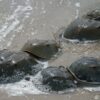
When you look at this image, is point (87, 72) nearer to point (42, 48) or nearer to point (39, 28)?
point (42, 48)

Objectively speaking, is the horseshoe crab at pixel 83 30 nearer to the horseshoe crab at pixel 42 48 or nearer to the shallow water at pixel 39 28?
the shallow water at pixel 39 28

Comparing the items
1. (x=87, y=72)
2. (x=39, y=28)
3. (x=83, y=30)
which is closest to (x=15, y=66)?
(x=87, y=72)

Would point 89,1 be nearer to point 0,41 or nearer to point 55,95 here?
point 0,41

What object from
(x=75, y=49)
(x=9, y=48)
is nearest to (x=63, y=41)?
(x=75, y=49)

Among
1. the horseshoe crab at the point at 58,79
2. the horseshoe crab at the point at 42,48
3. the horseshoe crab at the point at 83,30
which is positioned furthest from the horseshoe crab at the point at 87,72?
the horseshoe crab at the point at 83,30

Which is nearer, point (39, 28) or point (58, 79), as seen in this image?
point (58, 79)

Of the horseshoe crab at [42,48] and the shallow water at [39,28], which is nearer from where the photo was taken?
the shallow water at [39,28]

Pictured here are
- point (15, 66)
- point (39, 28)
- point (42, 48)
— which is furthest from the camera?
point (39, 28)

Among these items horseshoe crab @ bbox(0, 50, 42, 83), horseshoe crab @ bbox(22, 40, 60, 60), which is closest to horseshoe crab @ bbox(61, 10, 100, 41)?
horseshoe crab @ bbox(22, 40, 60, 60)
